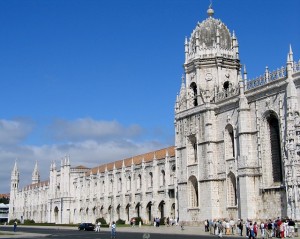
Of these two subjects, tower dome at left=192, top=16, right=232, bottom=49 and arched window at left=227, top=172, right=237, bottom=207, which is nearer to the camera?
arched window at left=227, top=172, right=237, bottom=207

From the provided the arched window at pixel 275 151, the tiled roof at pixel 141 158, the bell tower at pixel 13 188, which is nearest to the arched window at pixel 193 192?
the arched window at pixel 275 151

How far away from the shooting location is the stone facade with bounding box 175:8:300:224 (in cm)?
4509

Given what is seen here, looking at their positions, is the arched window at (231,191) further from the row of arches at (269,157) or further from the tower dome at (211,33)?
the tower dome at (211,33)

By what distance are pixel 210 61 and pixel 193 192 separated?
14.7m

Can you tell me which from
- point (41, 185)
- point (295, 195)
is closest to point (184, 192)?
point (295, 195)

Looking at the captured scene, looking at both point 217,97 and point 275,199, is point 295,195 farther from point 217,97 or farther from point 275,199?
point 217,97

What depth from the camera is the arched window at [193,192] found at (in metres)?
56.5

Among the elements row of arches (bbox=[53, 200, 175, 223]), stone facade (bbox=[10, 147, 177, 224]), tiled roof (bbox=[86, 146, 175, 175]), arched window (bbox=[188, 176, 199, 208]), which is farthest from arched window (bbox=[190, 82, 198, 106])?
row of arches (bbox=[53, 200, 175, 223])

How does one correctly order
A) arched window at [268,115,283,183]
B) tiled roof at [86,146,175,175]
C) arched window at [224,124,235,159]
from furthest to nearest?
tiled roof at [86,146,175,175]
arched window at [224,124,235,159]
arched window at [268,115,283,183]

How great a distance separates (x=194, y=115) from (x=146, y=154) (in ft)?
103

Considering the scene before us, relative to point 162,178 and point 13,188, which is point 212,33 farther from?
point 13,188

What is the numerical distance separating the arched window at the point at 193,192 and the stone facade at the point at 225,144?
11cm

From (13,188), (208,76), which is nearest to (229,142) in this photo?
(208,76)

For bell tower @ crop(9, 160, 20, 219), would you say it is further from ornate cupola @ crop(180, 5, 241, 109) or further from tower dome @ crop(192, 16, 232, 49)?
tower dome @ crop(192, 16, 232, 49)
